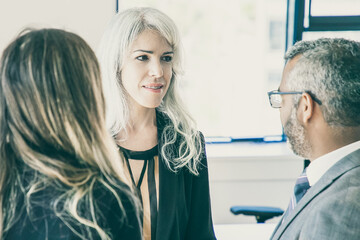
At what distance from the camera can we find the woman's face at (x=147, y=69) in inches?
60.4

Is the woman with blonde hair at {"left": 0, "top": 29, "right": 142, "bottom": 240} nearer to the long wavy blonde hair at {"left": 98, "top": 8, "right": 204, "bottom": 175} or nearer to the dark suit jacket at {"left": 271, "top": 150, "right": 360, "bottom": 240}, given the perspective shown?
the dark suit jacket at {"left": 271, "top": 150, "right": 360, "bottom": 240}

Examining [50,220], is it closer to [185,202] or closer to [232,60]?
[185,202]

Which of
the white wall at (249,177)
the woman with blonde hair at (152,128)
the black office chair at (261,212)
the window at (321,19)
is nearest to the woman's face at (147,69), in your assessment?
the woman with blonde hair at (152,128)

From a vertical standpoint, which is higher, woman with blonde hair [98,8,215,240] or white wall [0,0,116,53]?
white wall [0,0,116,53]

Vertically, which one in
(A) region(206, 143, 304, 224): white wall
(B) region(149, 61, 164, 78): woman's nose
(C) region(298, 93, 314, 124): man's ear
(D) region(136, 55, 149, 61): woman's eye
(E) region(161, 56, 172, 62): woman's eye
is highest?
(D) region(136, 55, 149, 61): woman's eye

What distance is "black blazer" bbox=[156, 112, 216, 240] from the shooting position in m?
1.48

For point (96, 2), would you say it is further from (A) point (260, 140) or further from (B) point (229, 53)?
(A) point (260, 140)

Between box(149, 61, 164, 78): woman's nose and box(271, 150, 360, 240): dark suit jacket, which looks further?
box(149, 61, 164, 78): woman's nose

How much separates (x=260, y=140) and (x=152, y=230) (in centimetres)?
170

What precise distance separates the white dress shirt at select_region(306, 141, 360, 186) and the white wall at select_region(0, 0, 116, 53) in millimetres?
1619

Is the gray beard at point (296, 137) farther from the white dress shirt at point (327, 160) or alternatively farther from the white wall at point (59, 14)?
the white wall at point (59, 14)

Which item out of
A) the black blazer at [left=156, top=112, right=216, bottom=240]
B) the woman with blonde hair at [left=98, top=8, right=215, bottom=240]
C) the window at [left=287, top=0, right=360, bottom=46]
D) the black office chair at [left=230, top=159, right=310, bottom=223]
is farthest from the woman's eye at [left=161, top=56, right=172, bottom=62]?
the window at [left=287, top=0, right=360, bottom=46]

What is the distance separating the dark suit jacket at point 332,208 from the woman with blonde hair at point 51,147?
1.40 ft

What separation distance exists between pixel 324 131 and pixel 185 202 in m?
0.57
